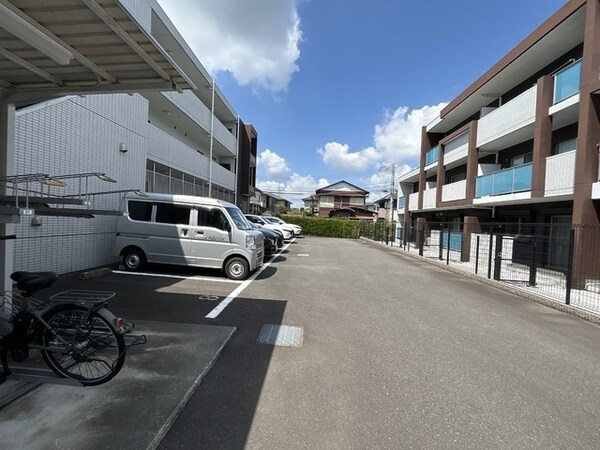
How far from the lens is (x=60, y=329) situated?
295 centimetres

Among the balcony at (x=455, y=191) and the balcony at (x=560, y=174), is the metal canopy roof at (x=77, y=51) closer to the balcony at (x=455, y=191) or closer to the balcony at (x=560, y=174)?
the balcony at (x=560, y=174)

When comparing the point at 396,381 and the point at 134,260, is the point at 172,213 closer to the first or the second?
the point at 134,260

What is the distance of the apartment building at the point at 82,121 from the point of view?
10.6ft

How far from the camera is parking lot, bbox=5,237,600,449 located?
8.39 feet

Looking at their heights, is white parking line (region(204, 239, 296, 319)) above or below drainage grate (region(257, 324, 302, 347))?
above

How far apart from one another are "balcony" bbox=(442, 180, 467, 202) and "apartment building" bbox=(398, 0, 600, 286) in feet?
0.17

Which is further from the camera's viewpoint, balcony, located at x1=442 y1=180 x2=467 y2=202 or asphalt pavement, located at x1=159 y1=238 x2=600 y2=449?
balcony, located at x1=442 y1=180 x2=467 y2=202

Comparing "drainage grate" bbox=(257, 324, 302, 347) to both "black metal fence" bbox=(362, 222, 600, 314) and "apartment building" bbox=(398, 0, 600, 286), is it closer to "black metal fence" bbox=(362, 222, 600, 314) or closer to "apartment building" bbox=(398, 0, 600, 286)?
"black metal fence" bbox=(362, 222, 600, 314)

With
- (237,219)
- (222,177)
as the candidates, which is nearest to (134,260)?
(237,219)

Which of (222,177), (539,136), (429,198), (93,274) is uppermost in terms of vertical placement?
(539,136)

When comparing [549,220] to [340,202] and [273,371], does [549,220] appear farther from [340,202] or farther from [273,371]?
[340,202]

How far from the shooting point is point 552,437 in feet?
8.82

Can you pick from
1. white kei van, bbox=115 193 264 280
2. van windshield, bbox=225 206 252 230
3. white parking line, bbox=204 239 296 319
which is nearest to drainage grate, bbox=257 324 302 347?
white parking line, bbox=204 239 296 319

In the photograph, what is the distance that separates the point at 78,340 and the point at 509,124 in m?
15.8
